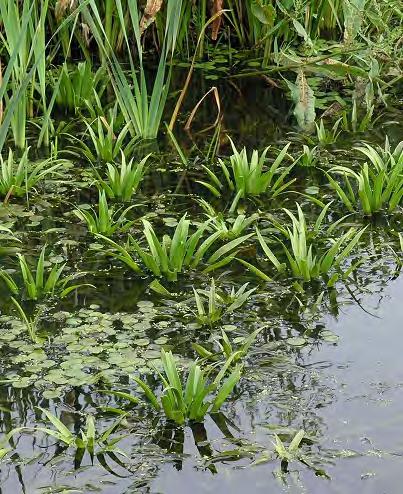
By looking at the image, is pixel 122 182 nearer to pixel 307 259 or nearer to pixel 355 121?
pixel 307 259

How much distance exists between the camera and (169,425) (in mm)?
2758

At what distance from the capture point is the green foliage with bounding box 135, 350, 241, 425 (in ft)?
8.93

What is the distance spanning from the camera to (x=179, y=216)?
418 cm

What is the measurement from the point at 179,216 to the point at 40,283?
0.93 metres

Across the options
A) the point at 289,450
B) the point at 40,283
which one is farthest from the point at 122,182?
the point at 289,450

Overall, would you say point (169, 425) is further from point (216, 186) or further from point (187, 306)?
point (216, 186)

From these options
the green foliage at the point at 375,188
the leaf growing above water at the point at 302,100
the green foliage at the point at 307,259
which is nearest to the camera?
the green foliage at the point at 307,259

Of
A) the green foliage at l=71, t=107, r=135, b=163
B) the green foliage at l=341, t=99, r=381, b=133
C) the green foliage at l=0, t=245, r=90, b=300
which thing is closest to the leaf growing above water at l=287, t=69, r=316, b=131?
the green foliage at l=341, t=99, r=381, b=133

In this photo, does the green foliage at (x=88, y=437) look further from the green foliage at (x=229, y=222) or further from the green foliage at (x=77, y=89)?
the green foliage at (x=77, y=89)

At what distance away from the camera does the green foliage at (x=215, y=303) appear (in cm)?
326

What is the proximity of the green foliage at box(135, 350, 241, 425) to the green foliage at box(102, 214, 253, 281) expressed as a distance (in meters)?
0.79

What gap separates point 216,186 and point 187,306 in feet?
3.83

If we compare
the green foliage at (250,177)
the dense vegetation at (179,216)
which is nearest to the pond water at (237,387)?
the dense vegetation at (179,216)

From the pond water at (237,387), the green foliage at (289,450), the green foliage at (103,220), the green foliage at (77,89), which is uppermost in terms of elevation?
the green foliage at (77,89)
